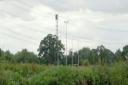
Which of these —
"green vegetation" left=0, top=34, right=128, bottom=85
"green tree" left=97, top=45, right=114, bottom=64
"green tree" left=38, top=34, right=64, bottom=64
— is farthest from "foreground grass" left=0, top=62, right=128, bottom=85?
"green tree" left=38, top=34, right=64, bottom=64

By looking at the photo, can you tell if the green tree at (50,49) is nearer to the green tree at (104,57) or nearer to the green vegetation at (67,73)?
the green tree at (104,57)

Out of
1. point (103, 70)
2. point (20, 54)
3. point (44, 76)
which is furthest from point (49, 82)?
point (20, 54)

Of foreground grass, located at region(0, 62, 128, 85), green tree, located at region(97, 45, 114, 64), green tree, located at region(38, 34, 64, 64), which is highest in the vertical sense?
green tree, located at region(38, 34, 64, 64)

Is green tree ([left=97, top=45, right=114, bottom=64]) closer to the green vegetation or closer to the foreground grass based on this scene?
the green vegetation

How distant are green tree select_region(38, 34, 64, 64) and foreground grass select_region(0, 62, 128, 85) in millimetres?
51408

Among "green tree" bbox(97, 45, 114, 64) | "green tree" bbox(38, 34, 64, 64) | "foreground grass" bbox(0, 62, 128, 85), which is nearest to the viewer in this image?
"foreground grass" bbox(0, 62, 128, 85)

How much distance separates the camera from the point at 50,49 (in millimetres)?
78750

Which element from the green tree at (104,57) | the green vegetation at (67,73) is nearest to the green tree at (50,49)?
the green tree at (104,57)

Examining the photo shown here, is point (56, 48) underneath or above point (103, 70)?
above

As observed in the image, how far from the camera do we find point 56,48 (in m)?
78.2

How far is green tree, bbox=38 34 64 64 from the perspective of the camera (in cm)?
7482

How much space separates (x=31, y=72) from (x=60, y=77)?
9.49 ft

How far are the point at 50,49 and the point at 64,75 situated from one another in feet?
196

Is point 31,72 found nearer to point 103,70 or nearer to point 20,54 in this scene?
point 103,70
